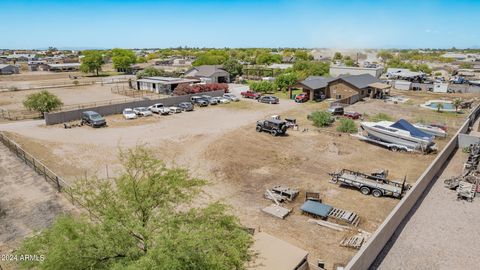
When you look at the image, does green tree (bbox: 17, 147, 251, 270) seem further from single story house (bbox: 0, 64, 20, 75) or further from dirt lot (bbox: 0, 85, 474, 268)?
single story house (bbox: 0, 64, 20, 75)

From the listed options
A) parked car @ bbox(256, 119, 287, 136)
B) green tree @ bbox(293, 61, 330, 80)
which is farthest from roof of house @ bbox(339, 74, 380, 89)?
parked car @ bbox(256, 119, 287, 136)

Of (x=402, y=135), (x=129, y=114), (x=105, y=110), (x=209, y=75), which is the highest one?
(x=209, y=75)

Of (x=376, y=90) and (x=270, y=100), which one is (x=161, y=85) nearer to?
(x=270, y=100)

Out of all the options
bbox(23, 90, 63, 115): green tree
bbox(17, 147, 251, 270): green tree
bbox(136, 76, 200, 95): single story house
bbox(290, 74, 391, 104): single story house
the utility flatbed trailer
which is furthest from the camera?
bbox(136, 76, 200, 95): single story house

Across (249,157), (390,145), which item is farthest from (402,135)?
(249,157)

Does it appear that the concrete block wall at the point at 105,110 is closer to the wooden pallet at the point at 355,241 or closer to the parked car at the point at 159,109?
the parked car at the point at 159,109

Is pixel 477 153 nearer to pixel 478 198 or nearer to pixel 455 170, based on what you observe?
pixel 455 170

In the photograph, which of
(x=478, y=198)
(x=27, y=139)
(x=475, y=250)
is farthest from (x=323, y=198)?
(x=27, y=139)
